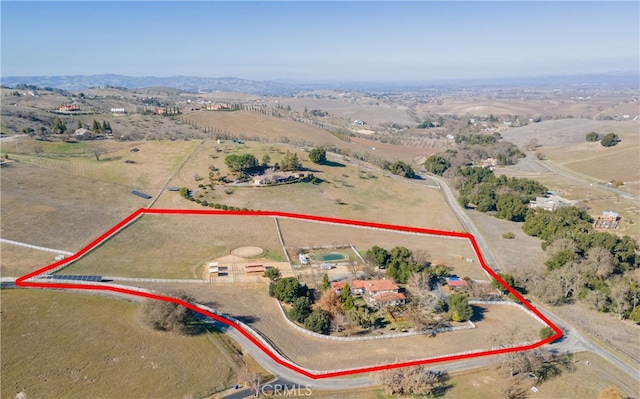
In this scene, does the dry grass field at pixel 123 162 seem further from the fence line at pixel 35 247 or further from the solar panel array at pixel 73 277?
the solar panel array at pixel 73 277

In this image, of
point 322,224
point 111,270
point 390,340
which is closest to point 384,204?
point 322,224

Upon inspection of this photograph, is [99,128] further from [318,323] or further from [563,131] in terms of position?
[563,131]

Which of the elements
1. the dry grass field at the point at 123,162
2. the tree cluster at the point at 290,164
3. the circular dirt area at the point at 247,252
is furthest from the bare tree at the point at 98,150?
the circular dirt area at the point at 247,252

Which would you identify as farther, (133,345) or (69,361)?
(133,345)

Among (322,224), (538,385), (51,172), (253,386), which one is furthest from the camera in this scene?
(51,172)

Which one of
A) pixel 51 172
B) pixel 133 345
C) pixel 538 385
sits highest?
pixel 51 172

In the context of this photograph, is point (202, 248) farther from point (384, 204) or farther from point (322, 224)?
point (384, 204)

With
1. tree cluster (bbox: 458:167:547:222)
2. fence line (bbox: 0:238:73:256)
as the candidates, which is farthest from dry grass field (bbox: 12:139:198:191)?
tree cluster (bbox: 458:167:547:222)
